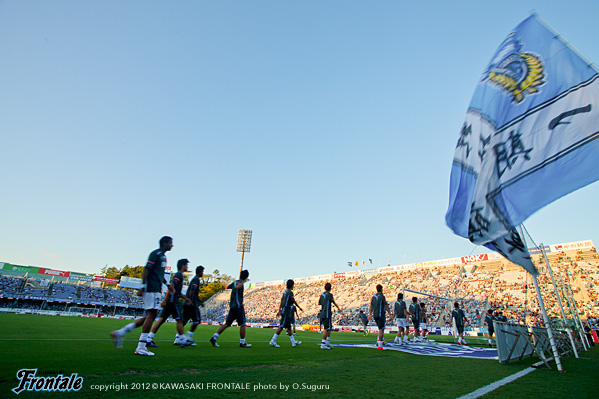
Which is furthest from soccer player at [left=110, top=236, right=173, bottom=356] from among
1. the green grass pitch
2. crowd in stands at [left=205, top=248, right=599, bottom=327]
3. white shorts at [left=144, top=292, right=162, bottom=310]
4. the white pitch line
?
crowd in stands at [left=205, top=248, right=599, bottom=327]

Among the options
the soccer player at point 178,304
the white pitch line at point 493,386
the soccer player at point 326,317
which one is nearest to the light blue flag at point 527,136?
the white pitch line at point 493,386

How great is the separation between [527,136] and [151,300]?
6.74 meters

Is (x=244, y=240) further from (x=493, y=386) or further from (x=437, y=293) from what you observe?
(x=493, y=386)

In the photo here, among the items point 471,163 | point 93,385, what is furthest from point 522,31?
point 93,385

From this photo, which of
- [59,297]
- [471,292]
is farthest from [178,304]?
[59,297]

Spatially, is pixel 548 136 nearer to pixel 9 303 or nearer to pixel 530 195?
pixel 530 195

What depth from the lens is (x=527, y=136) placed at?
4.87 meters

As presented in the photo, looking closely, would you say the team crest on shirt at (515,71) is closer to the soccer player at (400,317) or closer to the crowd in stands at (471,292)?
the soccer player at (400,317)

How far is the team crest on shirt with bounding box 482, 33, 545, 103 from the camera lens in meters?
5.14

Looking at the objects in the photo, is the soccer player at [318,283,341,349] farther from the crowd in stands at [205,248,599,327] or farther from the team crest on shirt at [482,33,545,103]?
the crowd in stands at [205,248,599,327]

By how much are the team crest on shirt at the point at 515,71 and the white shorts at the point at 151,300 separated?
277 inches

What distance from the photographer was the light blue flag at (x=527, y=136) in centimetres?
424

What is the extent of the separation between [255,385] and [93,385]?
5.39 ft

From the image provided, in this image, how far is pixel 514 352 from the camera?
7367 mm
